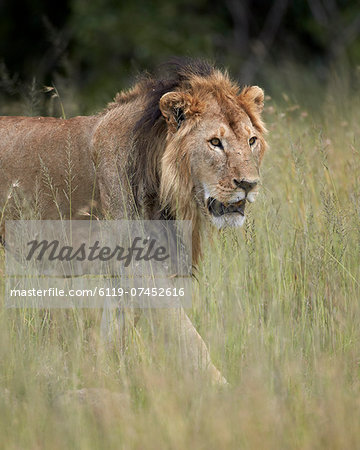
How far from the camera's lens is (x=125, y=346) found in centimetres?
419

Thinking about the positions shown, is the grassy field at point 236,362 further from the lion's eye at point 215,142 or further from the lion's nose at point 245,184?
the lion's eye at point 215,142

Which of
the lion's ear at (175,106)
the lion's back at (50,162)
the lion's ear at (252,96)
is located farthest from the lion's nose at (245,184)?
the lion's back at (50,162)

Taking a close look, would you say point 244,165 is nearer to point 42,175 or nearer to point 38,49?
point 42,175

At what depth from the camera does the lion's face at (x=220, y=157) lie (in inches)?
161

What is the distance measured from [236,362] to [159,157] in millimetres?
1207

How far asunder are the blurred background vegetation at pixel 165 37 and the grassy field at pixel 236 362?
840cm

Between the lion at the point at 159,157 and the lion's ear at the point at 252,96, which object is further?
the lion's ear at the point at 252,96

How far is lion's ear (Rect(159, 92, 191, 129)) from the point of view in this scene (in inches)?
167

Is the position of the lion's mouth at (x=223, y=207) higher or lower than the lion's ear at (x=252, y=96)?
lower

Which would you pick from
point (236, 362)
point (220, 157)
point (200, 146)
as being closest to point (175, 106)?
point (200, 146)

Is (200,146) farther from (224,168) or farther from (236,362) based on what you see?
(236,362)

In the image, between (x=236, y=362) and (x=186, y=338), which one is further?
(x=186, y=338)

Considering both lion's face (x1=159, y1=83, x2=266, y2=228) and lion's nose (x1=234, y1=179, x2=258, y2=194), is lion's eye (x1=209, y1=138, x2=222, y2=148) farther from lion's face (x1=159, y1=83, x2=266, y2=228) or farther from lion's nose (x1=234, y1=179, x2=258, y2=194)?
lion's nose (x1=234, y1=179, x2=258, y2=194)

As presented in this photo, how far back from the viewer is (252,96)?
15.0ft
